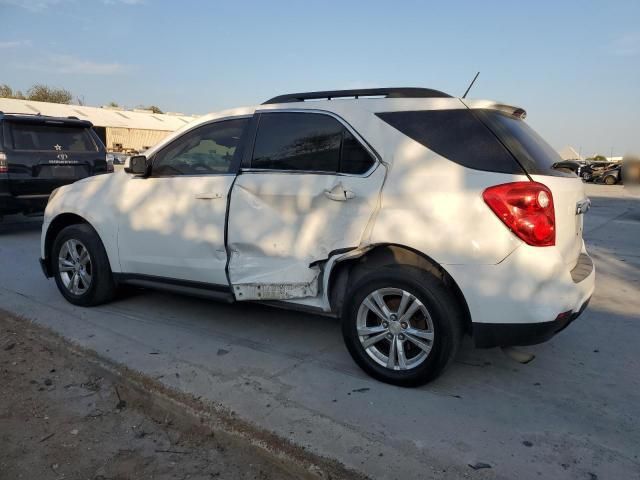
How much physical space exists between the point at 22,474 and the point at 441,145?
293cm

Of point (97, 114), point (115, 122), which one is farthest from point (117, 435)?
point (97, 114)

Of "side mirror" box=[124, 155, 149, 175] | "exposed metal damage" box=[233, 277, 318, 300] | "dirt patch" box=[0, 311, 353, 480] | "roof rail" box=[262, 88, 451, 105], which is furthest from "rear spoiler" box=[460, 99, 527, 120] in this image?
"side mirror" box=[124, 155, 149, 175]

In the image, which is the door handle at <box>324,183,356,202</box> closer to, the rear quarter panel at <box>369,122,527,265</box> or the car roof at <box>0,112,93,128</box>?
the rear quarter panel at <box>369,122,527,265</box>

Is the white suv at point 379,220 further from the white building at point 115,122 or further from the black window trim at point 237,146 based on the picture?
the white building at point 115,122

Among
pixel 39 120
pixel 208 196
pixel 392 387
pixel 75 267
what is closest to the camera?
pixel 392 387

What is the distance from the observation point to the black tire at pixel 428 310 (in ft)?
10.2


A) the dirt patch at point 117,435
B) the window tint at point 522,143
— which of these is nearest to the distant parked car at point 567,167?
the window tint at point 522,143

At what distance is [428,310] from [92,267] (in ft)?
10.4

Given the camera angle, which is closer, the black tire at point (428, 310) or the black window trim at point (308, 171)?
the black tire at point (428, 310)

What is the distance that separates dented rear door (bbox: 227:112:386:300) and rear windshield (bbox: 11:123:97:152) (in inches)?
237

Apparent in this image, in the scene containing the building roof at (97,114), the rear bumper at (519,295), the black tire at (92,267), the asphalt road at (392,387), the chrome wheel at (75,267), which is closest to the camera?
the asphalt road at (392,387)

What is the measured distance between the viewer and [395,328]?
3.32 m

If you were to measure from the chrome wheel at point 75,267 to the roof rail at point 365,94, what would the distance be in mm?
2287

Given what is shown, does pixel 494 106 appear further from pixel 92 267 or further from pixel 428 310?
pixel 92 267
